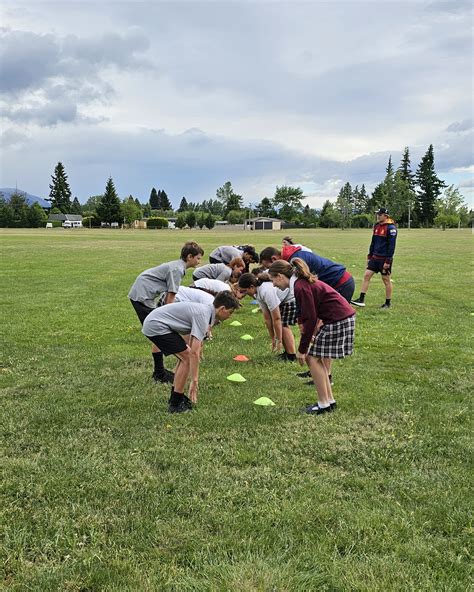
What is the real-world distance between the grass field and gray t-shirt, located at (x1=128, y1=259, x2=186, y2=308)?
40.9 inches

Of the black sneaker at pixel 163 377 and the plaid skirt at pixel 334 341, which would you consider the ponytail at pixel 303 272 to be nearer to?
the plaid skirt at pixel 334 341

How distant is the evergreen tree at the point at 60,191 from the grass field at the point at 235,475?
380 ft

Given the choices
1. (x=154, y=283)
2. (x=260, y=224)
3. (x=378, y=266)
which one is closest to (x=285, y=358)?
(x=154, y=283)

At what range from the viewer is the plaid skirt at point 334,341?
4852 millimetres

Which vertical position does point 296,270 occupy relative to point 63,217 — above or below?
below

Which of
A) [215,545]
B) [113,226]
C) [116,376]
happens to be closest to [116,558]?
[215,545]

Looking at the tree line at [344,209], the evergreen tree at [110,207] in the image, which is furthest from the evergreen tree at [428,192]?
the evergreen tree at [110,207]

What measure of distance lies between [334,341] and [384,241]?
6.07 meters

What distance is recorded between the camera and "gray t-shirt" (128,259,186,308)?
592cm

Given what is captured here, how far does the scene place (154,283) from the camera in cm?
607

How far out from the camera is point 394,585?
259 cm

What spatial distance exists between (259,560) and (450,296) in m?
11.1

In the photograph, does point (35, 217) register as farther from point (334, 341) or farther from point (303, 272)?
point (334, 341)

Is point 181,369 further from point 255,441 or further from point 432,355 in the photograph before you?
point 432,355
